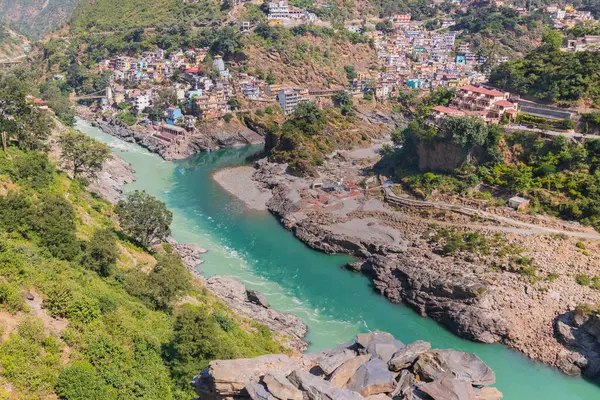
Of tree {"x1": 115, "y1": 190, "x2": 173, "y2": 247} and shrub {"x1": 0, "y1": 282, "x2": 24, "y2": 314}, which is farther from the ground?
shrub {"x1": 0, "y1": 282, "x2": 24, "y2": 314}

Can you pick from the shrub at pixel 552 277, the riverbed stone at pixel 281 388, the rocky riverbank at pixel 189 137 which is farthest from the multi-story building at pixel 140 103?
the riverbed stone at pixel 281 388

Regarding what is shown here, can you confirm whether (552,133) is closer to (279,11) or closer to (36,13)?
(279,11)

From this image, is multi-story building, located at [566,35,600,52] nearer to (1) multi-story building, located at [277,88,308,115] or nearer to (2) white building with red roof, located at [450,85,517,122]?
(2) white building with red roof, located at [450,85,517,122]

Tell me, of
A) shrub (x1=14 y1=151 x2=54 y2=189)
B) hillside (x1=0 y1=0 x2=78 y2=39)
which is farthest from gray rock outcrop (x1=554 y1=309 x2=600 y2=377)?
hillside (x1=0 y1=0 x2=78 y2=39)

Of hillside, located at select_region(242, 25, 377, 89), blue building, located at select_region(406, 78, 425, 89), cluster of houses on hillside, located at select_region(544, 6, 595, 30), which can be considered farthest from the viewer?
cluster of houses on hillside, located at select_region(544, 6, 595, 30)

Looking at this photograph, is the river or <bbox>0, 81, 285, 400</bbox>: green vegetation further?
the river

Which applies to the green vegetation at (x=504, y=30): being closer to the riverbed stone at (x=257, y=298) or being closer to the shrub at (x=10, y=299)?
the riverbed stone at (x=257, y=298)
